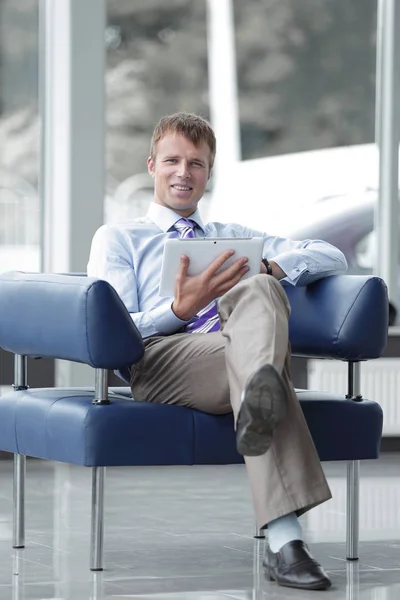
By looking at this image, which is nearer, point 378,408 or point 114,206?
point 378,408

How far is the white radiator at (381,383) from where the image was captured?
5.42 m

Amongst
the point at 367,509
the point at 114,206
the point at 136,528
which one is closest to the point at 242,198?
the point at 114,206

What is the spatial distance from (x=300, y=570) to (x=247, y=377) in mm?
439

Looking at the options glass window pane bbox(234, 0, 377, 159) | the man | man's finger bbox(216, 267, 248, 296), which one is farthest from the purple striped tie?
glass window pane bbox(234, 0, 377, 159)

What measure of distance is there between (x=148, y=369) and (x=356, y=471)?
0.60 meters

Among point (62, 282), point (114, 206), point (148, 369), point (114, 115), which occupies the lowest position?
point (148, 369)

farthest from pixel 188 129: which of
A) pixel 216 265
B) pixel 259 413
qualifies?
pixel 259 413

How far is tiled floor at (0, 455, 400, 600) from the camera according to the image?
2.64m

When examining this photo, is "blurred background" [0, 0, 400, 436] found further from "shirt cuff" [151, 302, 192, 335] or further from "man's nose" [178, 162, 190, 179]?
"shirt cuff" [151, 302, 192, 335]

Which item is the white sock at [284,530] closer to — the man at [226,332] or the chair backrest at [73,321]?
the man at [226,332]

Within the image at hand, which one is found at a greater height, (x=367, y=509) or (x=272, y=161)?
(x=272, y=161)

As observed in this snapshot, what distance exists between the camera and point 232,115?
5.60 meters

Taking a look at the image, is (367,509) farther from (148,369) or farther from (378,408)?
(148,369)

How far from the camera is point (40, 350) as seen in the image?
2.93m
